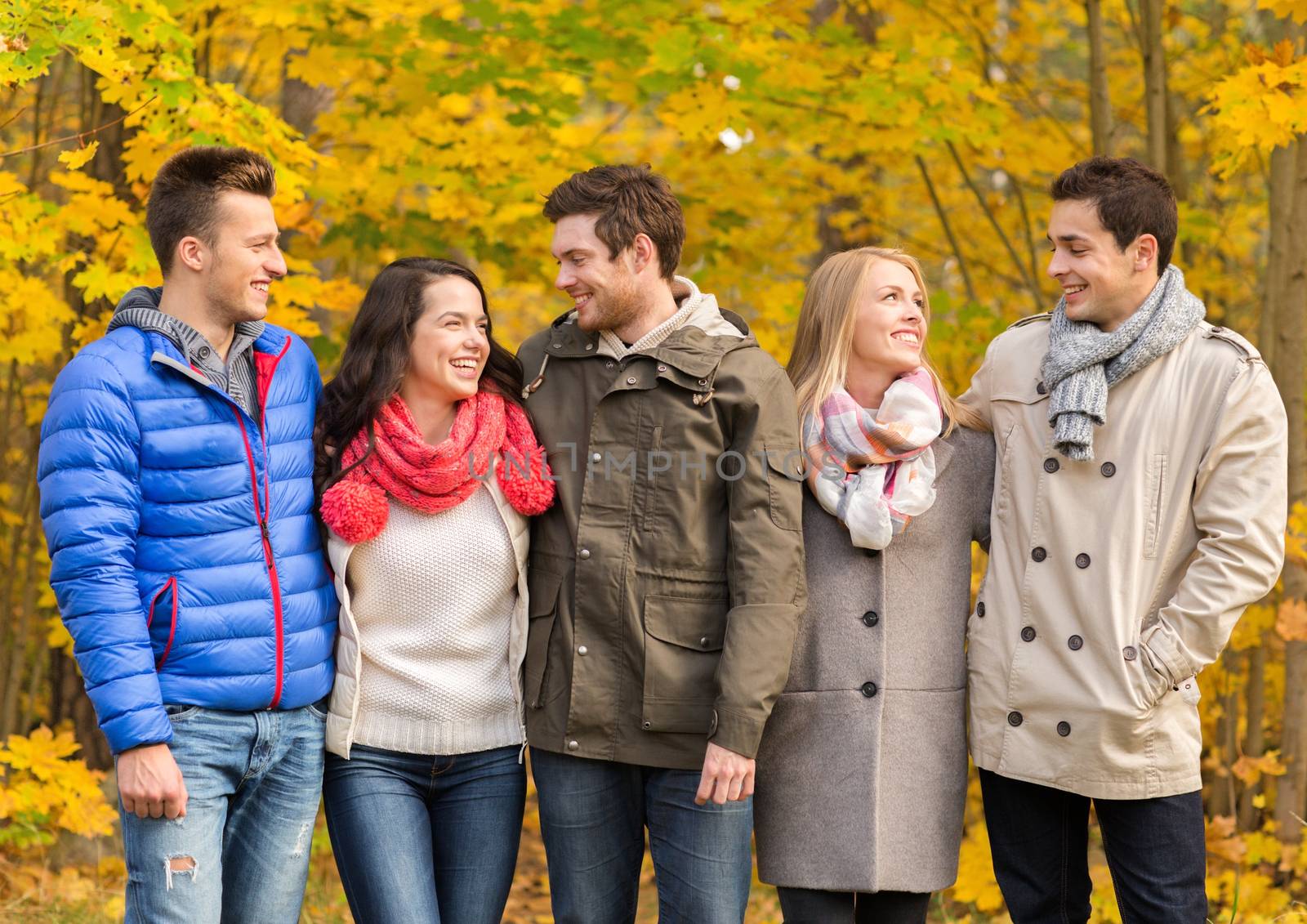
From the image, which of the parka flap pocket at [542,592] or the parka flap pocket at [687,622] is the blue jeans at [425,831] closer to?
the parka flap pocket at [542,592]

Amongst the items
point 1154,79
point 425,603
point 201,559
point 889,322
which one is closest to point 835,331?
point 889,322

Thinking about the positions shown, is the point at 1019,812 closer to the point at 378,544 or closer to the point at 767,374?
the point at 767,374

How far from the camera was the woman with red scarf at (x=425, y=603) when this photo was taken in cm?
277

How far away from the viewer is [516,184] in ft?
17.4

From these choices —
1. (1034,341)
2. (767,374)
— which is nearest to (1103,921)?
(1034,341)

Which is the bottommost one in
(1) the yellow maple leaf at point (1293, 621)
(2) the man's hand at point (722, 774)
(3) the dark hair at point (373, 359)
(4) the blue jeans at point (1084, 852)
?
(4) the blue jeans at point (1084, 852)

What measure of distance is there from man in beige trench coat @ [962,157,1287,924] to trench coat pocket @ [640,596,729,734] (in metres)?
0.68

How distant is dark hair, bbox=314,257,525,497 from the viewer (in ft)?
9.41

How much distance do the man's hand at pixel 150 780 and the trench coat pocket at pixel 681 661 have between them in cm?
97

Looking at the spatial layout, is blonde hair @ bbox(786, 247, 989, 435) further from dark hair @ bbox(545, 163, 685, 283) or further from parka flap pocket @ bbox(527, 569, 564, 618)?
parka flap pocket @ bbox(527, 569, 564, 618)

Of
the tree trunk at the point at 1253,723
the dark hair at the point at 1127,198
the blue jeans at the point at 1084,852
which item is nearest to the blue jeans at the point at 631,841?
the blue jeans at the point at 1084,852

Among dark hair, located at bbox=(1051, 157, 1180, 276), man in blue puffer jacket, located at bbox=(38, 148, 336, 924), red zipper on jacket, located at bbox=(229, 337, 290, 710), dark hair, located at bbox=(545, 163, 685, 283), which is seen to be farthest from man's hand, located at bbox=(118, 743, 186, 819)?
dark hair, located at bbox=(1051, 157, 1180, 276)

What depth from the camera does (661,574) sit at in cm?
284

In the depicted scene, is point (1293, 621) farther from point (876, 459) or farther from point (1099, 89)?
point (876, 459)
